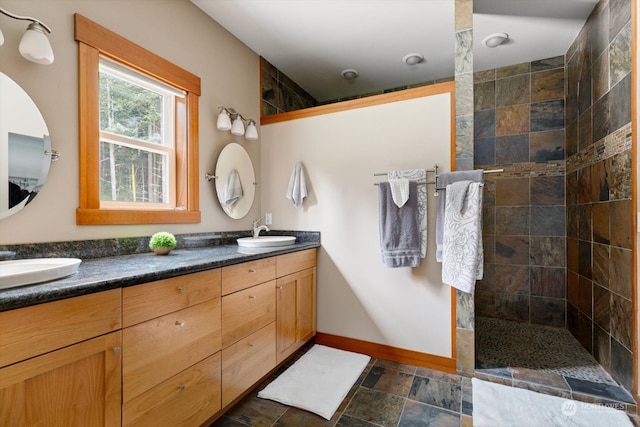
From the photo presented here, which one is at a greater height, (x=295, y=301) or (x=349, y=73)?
(x=349, y=73)

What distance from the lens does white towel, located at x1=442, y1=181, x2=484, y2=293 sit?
6.02 feet

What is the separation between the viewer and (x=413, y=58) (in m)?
2.83

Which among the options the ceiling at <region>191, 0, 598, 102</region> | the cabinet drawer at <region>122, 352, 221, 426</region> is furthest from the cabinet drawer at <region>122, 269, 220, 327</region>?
the ceiling at <region>191, 0, 598, 102</region>

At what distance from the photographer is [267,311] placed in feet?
6.22

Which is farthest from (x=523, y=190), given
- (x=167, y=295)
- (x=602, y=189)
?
(x=167, y=295)

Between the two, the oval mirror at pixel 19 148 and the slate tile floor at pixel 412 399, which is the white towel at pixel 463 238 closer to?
the slate tile floor at pixel 412 399

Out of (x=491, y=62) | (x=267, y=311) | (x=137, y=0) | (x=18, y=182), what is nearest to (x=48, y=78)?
(x=18, y=182)

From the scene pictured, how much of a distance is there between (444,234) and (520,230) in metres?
1.55

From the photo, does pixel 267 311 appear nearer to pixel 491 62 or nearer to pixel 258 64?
pixel 258 64

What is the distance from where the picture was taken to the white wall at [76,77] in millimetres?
1312

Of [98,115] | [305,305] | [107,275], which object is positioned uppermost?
[98,115]

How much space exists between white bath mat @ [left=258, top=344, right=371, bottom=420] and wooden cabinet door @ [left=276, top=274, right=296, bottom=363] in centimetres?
15

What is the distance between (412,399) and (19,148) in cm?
239

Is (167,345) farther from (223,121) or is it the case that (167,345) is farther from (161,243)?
(223,121)
